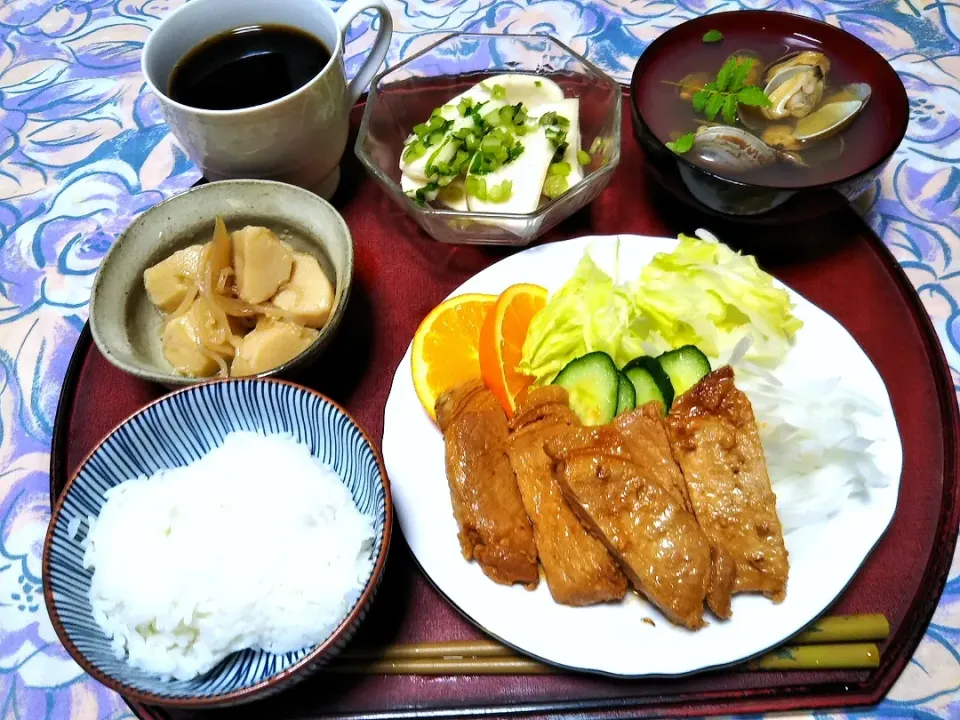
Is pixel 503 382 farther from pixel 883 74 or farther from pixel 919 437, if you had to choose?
pixel 883 74

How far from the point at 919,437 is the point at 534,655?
1403 mm

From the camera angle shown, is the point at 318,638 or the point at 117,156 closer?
the point at 318,638

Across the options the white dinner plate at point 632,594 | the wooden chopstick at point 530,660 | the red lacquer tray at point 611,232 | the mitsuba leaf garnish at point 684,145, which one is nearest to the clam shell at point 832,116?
the red lacquer tray at point 611,232

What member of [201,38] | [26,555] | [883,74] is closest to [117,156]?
[201,38]

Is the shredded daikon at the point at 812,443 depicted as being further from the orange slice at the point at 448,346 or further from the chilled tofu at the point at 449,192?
the chilled tofu at the point at 449,192

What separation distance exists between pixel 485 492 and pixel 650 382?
2.13 ft

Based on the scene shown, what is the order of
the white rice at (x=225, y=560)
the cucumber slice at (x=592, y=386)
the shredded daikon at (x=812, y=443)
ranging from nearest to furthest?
1. the white rice at (x=225, y=560)
2. the shredded daikon at (x=812, y=443)
3. the cucumber slice at (x=592, y=386)

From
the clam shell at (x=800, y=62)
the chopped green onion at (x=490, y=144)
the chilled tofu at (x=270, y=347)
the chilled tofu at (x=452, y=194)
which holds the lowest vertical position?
the chilled tofu at (x=270, y=347)

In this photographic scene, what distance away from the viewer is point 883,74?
8.50ft

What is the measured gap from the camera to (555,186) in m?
2.46

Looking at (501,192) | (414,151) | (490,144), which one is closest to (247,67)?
(414,151)

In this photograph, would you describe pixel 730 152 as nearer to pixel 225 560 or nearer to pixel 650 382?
pixel 650 382

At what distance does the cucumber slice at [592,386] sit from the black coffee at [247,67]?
141 cm

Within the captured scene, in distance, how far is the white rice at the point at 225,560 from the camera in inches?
64.3
